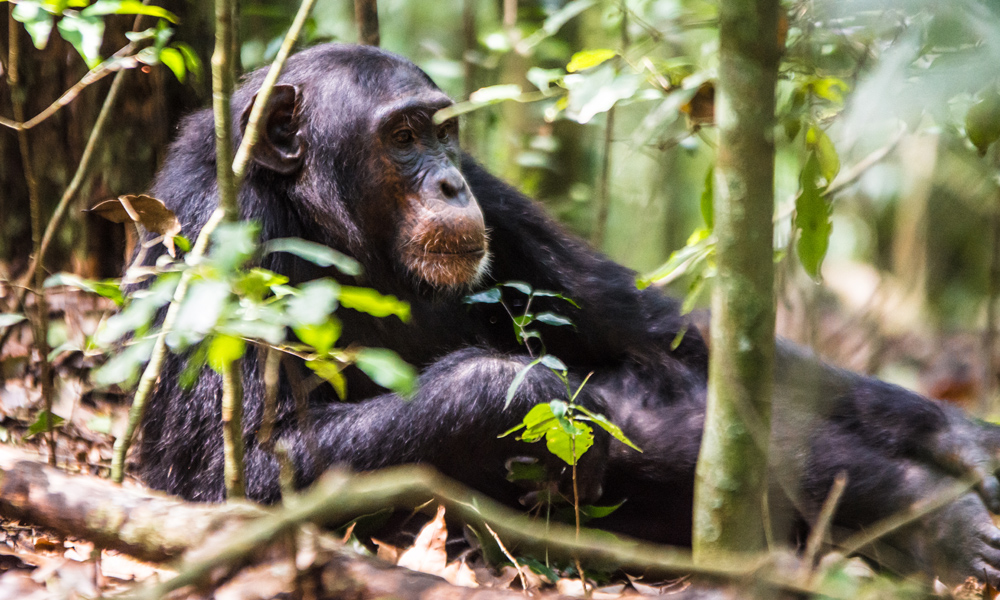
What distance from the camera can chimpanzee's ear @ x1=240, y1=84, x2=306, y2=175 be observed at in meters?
3.94

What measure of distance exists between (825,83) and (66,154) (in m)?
3.70

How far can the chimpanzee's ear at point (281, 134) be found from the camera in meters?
3.94

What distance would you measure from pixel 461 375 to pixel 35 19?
190 cm

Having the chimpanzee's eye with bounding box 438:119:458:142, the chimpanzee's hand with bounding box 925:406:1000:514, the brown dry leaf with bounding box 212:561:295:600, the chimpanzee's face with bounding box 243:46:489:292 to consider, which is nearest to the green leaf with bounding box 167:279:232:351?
the brown dry leaf with bounding box 212:561:295:600

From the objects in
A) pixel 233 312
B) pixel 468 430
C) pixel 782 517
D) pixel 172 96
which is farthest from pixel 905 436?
pixel 172 96

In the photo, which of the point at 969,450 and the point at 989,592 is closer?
the point at 989,592

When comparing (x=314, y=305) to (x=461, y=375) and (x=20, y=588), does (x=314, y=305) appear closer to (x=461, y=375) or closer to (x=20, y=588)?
(x=20, y=588)

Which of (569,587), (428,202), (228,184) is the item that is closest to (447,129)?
(428,202)

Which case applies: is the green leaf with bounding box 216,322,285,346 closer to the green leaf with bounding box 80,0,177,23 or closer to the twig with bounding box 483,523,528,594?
the twig with bounding box 483,523,528,594

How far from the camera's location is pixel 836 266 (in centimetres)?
1138

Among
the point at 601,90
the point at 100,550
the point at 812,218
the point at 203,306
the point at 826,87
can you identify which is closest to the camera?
the point at 203,306

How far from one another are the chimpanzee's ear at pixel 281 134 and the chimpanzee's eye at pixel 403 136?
0.40m

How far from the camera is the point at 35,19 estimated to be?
9.85 feet

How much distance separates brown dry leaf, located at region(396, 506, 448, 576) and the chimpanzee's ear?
168 cm
